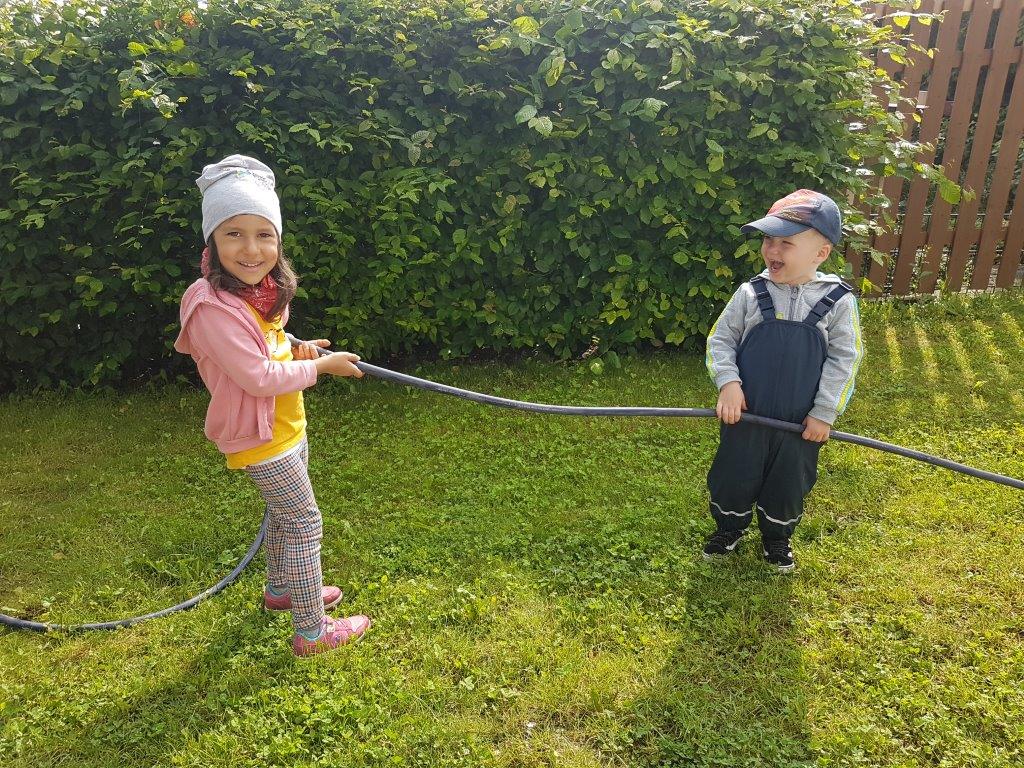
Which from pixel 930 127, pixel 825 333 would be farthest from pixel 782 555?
pixel 930 127

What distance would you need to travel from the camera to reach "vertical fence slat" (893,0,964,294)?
611cm

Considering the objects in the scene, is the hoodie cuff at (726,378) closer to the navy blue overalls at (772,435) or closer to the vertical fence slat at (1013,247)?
the navy blue overalls at (772,435)

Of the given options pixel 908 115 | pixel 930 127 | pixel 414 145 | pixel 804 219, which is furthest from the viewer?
pixel 908 115

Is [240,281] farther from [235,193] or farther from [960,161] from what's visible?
[960,161]

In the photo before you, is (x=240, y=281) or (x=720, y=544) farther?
(x=720, y=544)

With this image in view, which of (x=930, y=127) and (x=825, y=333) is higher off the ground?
(x=930, y=127)

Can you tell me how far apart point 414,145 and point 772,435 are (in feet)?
9.75

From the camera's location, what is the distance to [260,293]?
101 inches

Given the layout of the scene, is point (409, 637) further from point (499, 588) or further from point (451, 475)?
point (451, 475)

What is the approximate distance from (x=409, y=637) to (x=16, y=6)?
4808 millimetres

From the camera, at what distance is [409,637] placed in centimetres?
291

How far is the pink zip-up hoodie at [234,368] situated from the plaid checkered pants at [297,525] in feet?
0.49

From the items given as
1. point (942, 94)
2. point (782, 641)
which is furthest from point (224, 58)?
point (942, 94)

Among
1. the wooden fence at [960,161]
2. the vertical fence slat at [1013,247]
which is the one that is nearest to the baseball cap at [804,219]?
the wooden fence at [960,161]
